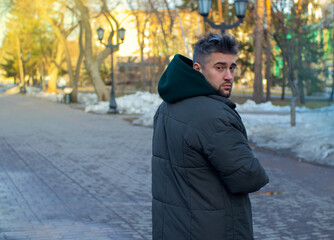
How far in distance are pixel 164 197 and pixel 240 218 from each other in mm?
394

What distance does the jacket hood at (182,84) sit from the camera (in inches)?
95.8

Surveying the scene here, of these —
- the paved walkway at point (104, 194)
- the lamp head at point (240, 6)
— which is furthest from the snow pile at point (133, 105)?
the paved walkway at point (104, 194)

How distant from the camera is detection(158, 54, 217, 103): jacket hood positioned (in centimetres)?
243

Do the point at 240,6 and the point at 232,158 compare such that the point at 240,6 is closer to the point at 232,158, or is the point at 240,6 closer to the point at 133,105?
the point at 133,105

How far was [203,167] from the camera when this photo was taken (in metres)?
2.38

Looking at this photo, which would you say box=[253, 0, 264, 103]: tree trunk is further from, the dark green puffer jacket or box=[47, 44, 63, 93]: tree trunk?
the dark green puffer jacket

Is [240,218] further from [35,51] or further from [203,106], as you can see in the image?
[35,51]

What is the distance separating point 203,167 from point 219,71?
0.51m

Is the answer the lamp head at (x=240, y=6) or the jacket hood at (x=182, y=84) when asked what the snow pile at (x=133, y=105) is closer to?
the lamp head at (x=240, y=6)

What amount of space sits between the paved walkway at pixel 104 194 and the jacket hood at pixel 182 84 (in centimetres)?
314

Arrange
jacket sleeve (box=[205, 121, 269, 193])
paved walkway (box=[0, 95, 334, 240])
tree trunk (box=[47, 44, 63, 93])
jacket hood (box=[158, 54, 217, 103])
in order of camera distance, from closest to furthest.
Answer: jacket sleeve (box=[205, 121, 269, 193]) < jacket hood (box=[158, 54, 217, 103]) < paved walkway (box=[0, 95, 334, 240]) < tree trunk (box=[47, 44, 63, 93])

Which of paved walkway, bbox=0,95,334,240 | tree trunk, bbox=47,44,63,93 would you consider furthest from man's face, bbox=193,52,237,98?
tree trunk, bbox=47,44,63,93

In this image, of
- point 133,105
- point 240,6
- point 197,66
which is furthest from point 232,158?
point 133,105

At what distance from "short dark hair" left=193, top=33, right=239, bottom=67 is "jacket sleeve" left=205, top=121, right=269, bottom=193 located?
414 mm
